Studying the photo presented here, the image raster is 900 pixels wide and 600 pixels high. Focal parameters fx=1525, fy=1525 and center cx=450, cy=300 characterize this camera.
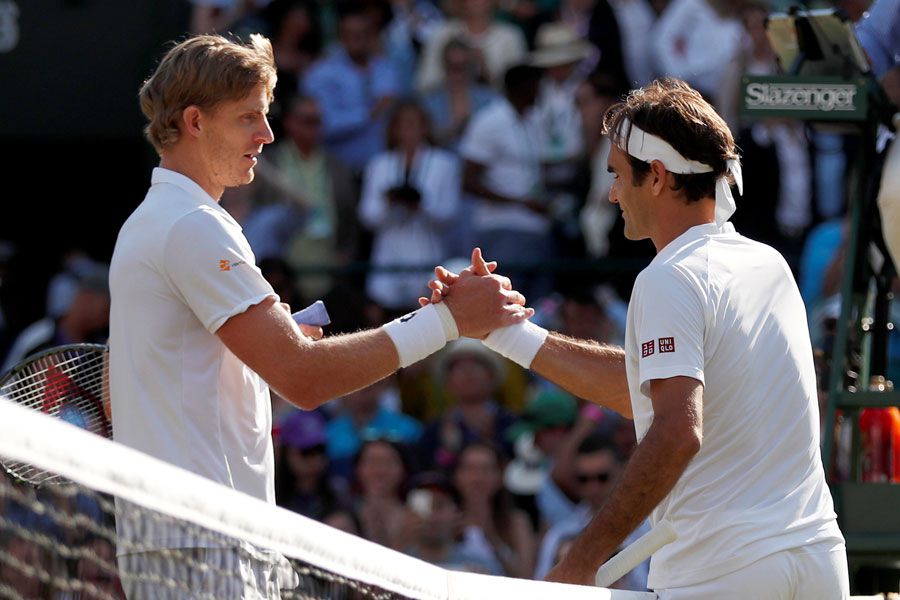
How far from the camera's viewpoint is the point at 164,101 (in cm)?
371

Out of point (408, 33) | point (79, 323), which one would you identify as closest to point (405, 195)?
point (408, 33)

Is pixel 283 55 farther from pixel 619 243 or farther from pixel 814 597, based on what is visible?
pixel 814 597

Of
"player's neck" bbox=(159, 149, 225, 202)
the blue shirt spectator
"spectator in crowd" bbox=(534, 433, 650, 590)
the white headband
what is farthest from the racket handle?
"spectator in crowd" bbox=(534, 433, 650, 590)

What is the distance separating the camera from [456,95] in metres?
9.73

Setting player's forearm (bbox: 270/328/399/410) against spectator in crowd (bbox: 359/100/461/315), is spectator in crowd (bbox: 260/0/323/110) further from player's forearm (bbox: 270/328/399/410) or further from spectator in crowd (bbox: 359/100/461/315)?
player's forearm (bbox: 270/328/399/410)

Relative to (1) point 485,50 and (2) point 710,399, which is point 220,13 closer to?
(1) point 485,50

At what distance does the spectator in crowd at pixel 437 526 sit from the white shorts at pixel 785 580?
4192 millimetres

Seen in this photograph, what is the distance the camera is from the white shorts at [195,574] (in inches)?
129

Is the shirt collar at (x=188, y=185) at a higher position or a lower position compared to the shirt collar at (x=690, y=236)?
higher

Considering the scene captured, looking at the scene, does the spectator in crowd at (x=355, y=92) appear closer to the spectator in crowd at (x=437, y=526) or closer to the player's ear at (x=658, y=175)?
the spectator in crowd at (x=437, y=526)

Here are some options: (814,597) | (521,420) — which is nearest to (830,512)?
(814,597)

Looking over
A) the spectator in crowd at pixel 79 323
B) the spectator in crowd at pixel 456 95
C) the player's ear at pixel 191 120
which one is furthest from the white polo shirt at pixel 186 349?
the spectator in crowd at pixel 456 95

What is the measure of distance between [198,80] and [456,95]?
613 cm

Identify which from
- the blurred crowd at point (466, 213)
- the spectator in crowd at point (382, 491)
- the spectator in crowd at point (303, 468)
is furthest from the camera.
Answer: the spectator in crowd at point (303, 468)
